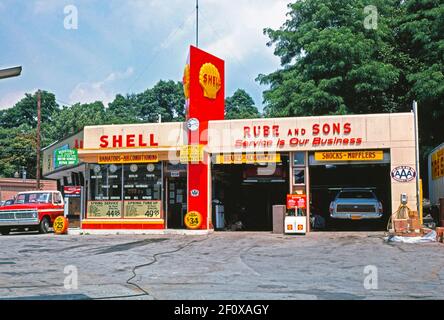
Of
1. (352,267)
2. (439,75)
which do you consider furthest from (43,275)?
(439,75)

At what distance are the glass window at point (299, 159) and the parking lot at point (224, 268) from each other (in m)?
3.49

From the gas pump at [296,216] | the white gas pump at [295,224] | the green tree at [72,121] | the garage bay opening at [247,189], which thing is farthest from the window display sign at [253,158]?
the green tree at [72,121]

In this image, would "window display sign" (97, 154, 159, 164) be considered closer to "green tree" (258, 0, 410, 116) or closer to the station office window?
the station office window

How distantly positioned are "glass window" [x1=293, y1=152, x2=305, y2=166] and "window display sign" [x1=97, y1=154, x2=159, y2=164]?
5.70 m

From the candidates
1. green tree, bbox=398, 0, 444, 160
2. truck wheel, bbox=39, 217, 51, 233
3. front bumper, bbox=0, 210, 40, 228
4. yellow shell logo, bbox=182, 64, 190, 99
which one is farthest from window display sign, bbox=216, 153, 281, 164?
green tree, bbox=398, 0, 444, 160

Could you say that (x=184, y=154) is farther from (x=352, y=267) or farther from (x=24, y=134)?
(x=24, y=134)

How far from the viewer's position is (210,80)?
23984 millimetres

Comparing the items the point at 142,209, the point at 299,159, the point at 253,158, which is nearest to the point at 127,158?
the point at 142,209

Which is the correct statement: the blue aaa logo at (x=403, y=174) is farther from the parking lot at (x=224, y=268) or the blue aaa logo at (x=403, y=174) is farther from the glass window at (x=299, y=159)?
the glass window at (x=299, y=159)

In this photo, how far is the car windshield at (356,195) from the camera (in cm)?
2314

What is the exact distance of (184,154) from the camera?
2272 cm

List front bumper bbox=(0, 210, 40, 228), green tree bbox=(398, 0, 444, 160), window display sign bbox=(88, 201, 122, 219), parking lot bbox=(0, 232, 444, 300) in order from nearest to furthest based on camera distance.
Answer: parking lot bbox=(0, 232, 444, 300) < window display sign bbox=(88, 201, 122, 219) < front bumper bbox=(0, 210, 40, 228) < green tree bbox=(398, 0, 444, 160)

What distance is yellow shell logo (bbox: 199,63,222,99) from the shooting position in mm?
23469
